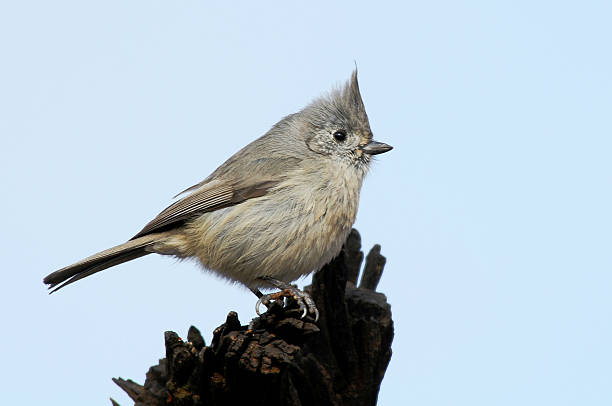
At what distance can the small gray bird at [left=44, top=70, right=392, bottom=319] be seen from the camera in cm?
405

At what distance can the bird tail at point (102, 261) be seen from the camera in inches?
162

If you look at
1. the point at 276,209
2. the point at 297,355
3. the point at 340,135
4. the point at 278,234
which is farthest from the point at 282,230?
the point at 340,135

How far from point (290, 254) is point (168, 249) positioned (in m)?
0.86

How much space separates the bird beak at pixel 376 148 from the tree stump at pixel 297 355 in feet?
1.75

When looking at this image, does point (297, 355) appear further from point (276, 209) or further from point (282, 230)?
point (276, 209)

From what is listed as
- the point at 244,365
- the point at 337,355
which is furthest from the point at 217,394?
the point at 337,355

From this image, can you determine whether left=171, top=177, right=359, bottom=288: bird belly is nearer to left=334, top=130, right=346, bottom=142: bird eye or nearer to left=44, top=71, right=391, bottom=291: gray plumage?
left=44, top=71, right=391, bottom=291: gray plumage

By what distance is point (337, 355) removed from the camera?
3.84m

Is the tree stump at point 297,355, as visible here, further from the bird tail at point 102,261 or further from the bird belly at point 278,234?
the bird tail at point 102,261

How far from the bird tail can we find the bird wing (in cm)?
9

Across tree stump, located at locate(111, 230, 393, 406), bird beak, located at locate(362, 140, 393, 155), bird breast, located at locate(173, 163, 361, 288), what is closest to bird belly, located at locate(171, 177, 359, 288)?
bird breast, located at locate(173, 163, 361, 288)

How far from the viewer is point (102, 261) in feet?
14.1

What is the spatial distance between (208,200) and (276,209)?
1.59 feet

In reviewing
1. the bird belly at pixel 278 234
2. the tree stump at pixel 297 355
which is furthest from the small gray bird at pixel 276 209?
the tree stump at pixel 297 355
